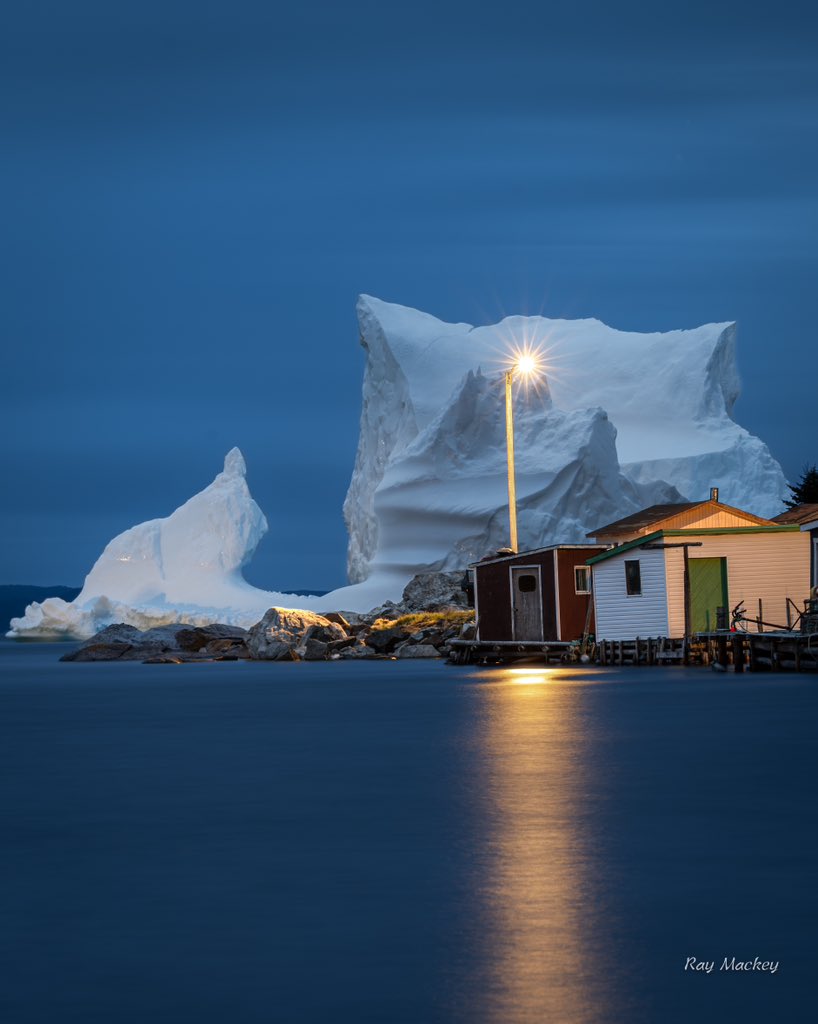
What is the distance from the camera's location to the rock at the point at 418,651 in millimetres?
53487

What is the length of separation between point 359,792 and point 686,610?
2234 cm

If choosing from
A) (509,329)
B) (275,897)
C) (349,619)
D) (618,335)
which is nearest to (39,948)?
(275,897)

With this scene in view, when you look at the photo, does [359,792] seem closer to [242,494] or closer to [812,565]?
[812,565]

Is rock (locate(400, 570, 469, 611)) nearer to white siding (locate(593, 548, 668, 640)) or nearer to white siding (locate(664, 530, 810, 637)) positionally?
white siding (locate(593, 548, 668, 640))

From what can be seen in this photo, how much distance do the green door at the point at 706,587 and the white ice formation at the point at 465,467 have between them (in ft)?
109

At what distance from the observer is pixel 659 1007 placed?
279 inches

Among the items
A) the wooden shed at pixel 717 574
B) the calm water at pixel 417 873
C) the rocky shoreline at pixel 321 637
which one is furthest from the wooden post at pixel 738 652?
the rocky shoreline at pixel 321 637

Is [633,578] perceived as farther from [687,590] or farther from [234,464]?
[234,464]

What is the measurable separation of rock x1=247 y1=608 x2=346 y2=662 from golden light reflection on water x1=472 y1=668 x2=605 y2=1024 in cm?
3533

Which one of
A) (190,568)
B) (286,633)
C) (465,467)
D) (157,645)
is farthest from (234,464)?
(286,633)

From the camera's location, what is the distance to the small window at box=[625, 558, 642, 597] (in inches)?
1491

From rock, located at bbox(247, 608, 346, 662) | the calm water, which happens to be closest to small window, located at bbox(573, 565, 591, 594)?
rock, located at bbox(247, 608, 346, 662)

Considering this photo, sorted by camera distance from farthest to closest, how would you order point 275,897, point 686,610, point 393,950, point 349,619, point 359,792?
point 349,619 → point 686,610 → point 359,792 → point 275,897 → point 393,950

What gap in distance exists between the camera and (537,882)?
1018 centimetres
